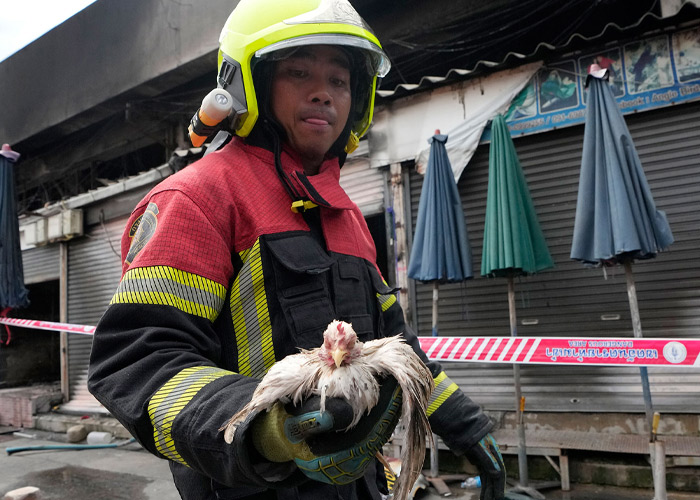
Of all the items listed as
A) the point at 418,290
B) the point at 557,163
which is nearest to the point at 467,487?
the point at 418,290

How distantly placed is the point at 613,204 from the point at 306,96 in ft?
11.8

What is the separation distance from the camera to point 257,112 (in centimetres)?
174

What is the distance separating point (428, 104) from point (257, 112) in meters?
5.18

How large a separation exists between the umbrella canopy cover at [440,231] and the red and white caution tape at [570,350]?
750 millimetres

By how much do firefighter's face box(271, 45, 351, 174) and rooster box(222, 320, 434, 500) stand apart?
983 mm

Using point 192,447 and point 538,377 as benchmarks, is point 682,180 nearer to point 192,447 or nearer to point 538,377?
point 538,377

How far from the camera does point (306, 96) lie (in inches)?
68.9

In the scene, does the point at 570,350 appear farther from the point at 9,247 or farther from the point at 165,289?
the point at 9,247

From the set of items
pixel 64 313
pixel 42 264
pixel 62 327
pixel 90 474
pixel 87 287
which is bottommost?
pixel 90 474

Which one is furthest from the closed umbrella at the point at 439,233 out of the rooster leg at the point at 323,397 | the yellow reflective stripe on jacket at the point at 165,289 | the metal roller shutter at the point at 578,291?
the rooster leg at the point at 323,397

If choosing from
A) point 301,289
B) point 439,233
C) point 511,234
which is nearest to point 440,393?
point 301,289

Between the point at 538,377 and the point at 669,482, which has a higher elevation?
the point at 538,377

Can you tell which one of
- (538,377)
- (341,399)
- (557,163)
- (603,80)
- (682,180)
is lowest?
(538,377)

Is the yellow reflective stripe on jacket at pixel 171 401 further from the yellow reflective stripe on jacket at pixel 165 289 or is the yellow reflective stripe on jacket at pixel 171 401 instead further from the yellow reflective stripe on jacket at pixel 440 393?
the yellow reflective stripe on jacket at pixel 440 393
